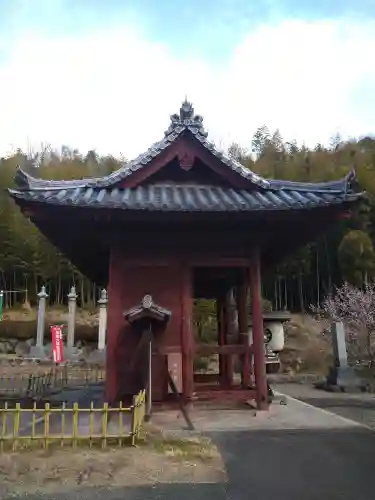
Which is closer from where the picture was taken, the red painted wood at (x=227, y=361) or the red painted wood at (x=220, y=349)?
the red painted wood at (x=220, y=349)

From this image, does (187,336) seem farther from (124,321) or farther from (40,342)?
(40,342)

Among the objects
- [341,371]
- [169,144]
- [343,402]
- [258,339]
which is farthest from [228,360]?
[341,371]

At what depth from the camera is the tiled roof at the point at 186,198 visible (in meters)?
7.20

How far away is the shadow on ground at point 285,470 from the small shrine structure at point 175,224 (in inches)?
75.1

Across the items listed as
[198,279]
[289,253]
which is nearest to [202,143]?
[289,253]

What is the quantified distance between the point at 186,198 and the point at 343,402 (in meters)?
11.8

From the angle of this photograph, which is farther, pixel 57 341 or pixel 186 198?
pixel 57 341

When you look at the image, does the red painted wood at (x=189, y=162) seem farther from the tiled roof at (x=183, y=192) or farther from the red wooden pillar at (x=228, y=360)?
the red wooden pillar at (x=228, y=360)

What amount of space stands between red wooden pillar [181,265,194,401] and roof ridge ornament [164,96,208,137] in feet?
9.00

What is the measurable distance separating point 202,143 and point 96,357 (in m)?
27.7

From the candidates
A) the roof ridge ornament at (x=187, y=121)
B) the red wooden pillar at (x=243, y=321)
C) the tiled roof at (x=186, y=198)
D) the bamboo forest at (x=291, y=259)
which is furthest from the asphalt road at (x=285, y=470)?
the bamboo forest at (x=291, y=259)

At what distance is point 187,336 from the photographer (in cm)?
791

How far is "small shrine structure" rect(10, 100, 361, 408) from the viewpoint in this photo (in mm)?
7457

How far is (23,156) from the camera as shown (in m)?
52.0
